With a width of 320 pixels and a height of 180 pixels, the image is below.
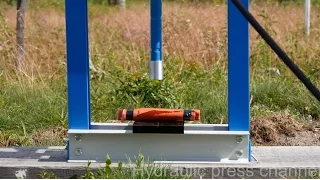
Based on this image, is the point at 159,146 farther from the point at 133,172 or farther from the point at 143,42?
the point at 143,42

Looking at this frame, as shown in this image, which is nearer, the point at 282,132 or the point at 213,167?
the point at 213,167

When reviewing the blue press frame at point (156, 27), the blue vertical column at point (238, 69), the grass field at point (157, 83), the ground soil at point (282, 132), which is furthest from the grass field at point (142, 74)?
the blue vertical column at point (238, 69)

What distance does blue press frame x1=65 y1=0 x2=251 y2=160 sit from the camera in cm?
476

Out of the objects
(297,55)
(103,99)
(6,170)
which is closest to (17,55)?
(103,99)

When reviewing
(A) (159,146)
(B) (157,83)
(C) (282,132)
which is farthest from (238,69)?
(B) (157,83)

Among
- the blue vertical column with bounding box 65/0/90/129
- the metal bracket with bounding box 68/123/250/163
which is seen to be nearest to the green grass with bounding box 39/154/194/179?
the metal bracket with bounding box 68/123/250/163

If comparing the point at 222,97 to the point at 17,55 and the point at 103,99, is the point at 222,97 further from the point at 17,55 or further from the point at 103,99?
the point at 17,55

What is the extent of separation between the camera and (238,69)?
15.7 ft

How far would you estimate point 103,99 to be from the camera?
707 centimetres

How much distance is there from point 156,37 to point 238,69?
0.61 meters

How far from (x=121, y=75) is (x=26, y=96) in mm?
988

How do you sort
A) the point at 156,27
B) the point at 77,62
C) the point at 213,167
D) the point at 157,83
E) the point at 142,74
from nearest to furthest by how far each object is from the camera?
the point at 213,167, the point at 77,62, the point at 156,27, the point at 157,83, the point at 142,74

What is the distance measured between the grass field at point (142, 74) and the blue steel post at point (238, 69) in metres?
1.67

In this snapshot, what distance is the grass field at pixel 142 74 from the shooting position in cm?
678
